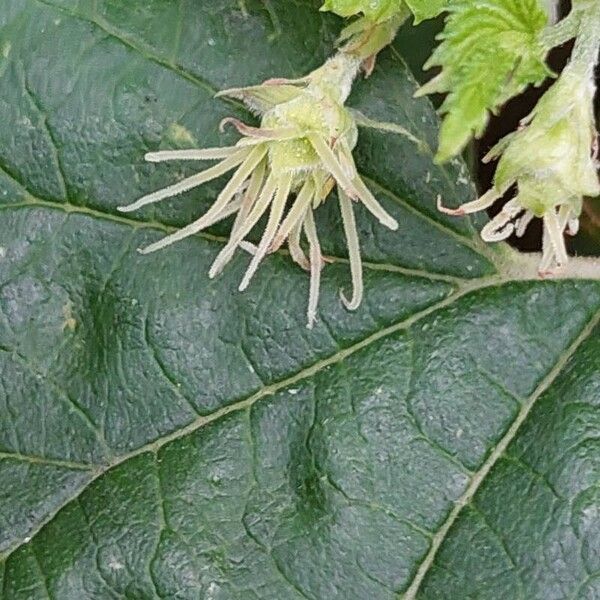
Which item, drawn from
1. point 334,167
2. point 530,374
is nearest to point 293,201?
point 334,167

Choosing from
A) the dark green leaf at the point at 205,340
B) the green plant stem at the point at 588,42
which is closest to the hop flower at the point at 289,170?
the dark green leaf at the point at 205,340

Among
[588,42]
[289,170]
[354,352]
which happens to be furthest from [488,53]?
[354,352]

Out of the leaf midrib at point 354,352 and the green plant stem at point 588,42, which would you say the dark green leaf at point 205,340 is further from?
the green plant stem at point 588,42

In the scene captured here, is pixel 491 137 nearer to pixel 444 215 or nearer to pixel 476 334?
pixel 444 215

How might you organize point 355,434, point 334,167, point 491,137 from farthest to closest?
point 491,137
point 355,434
point 334,167

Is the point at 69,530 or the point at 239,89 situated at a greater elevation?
the point at 239,89

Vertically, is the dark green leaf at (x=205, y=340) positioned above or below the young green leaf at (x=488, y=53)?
below

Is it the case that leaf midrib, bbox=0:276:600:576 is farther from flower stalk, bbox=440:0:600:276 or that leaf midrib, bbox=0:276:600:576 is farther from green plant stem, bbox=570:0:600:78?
green plant stem, bbox=570:0:600:78
